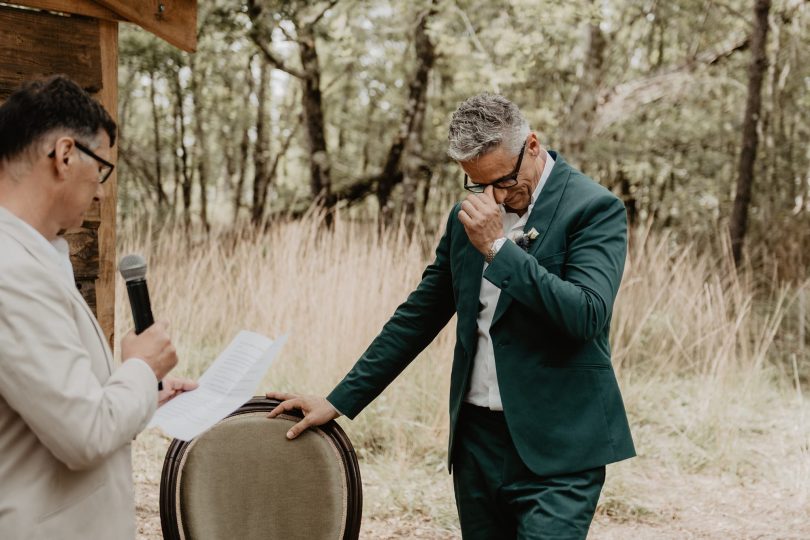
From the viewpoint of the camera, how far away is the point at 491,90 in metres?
9.13

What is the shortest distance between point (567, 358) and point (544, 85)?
11.1 meters

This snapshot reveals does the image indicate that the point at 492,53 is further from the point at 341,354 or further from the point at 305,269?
the point at 341,354

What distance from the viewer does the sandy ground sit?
4.20m

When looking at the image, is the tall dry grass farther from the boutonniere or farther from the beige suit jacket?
the beige suit jacket

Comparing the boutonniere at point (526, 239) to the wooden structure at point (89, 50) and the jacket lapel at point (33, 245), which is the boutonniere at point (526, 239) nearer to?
the jacket lapel at point (33, 245)

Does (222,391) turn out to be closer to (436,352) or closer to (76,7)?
(76,7)

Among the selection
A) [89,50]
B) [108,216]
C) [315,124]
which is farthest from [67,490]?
[315,124]

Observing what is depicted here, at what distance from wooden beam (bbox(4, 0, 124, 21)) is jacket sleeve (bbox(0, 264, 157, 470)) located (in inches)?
71.7

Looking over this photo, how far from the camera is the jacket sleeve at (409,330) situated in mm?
2531

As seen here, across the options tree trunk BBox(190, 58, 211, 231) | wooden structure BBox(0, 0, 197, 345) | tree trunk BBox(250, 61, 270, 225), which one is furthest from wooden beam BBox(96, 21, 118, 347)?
tree trunk BBox(190, 58, 211, 231)

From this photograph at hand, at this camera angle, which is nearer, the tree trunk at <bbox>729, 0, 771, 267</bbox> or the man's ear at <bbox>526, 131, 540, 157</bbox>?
Result: the man's ear at <bbox>526, 131, 540, 157</bbox>

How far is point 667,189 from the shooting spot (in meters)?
14.1

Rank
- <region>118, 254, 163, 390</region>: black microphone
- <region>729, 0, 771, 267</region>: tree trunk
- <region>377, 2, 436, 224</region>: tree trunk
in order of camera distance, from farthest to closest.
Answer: <region>377, 2, 436, 224</region>: tree trunk, <region>729, 0, 771, 267</region>: tree trunk, <region>118, 254, 163, 390</region>: black microphone

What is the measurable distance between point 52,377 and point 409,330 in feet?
4.61
